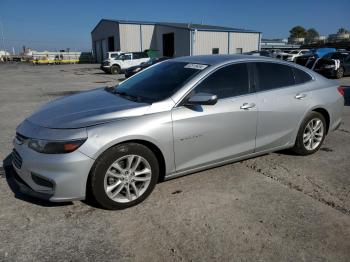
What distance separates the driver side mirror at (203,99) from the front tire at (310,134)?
6.11 ft

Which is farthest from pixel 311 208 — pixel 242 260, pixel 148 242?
pixel 148 242

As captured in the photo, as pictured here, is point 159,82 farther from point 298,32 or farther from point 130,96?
point 298,32

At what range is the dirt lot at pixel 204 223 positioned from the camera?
103 inches

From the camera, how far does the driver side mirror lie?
3.37 meters

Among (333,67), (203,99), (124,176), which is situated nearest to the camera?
(124,176)

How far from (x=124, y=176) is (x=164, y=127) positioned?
2.14 ft

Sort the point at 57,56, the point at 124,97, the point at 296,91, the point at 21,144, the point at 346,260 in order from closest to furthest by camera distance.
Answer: the point at 346,260, the point at 21,144, the point at 124,97, the point at 296,91, the point at 57,56

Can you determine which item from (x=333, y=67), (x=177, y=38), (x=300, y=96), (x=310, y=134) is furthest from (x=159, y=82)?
(x=177, y=38)

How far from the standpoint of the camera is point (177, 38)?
39906mm

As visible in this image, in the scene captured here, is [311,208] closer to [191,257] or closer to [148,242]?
[191,257]

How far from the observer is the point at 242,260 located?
2.53 metres

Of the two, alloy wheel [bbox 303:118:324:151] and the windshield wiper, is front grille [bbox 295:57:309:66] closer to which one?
alloy wheel [bbox 303:118:324:151]

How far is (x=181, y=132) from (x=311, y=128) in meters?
2.38

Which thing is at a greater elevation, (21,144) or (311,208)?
(21,144)
